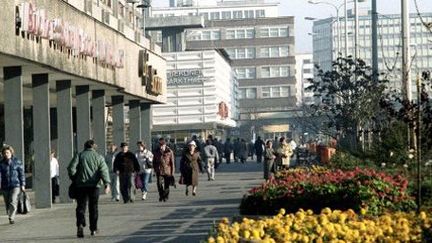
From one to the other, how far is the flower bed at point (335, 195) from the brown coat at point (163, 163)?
12059 millimetres

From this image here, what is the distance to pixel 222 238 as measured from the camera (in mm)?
11070

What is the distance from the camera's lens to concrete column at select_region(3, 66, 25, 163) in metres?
27.1

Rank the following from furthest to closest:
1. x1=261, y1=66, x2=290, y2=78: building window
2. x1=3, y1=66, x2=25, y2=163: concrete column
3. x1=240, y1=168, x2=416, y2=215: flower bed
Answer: x1=261, y1=66, x2=290, y2=78: building window < x1=3, y1=66, x2=25, y2=163: concrete column < x1=240, y1=168, x2=416, y2=215: flower bed

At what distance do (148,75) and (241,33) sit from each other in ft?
410

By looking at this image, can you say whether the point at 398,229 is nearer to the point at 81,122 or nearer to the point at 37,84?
the point at 37,84

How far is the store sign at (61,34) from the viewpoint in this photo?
24.3 meters

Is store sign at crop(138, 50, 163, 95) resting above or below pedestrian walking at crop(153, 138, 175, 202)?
above

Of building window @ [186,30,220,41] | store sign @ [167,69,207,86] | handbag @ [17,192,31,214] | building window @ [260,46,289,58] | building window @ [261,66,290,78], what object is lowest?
handbag @ [17,192,31,214]

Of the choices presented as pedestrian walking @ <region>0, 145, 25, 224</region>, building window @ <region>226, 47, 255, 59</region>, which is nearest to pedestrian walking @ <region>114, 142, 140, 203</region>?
pedestrian walking @ <region>0, 145, 25, 224</region>

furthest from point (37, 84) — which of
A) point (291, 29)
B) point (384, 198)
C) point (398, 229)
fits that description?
point (291, 29)

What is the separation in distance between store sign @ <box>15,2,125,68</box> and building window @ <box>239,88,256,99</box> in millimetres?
131990

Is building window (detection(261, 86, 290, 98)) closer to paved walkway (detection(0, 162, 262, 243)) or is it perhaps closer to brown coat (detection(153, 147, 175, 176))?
paved walkway (detection(0, 162, 262, 243))

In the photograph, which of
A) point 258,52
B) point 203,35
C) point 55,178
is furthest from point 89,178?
point 203,35

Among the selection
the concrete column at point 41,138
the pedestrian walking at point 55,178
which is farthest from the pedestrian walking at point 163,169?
the concrete column at point 41,138
